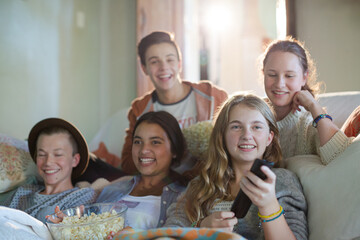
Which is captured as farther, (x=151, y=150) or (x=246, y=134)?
(x=151, y=150)

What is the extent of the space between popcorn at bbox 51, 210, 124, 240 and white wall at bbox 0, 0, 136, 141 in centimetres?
134

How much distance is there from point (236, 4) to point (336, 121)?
1.18 m

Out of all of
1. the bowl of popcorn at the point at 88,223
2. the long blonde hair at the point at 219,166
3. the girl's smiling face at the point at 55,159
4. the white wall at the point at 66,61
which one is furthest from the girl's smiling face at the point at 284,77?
the white wall at the point at 66,61

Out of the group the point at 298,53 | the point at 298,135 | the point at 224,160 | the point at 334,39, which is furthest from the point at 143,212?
the point at 334,39

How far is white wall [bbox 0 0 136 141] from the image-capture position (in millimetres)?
2141

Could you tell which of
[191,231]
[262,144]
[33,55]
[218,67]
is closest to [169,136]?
[262,144]

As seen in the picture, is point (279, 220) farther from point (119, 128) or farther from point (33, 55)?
point (33, 55)

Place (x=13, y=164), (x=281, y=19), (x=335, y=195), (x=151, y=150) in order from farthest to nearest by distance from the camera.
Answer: (x=281, y=19) → (x=13, y=164) → (x=151, y=150) → (x=335, y=195)

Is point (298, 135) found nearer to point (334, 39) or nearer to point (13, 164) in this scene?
point (334, 39)

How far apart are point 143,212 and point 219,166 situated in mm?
337

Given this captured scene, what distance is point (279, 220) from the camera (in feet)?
3.10

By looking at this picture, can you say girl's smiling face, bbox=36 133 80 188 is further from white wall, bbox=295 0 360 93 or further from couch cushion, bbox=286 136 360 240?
white wall, bbox=295 0 360 93

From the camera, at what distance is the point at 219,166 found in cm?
120

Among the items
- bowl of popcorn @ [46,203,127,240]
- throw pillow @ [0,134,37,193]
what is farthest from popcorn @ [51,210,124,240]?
throw pillow @ [0,134,37,193]
